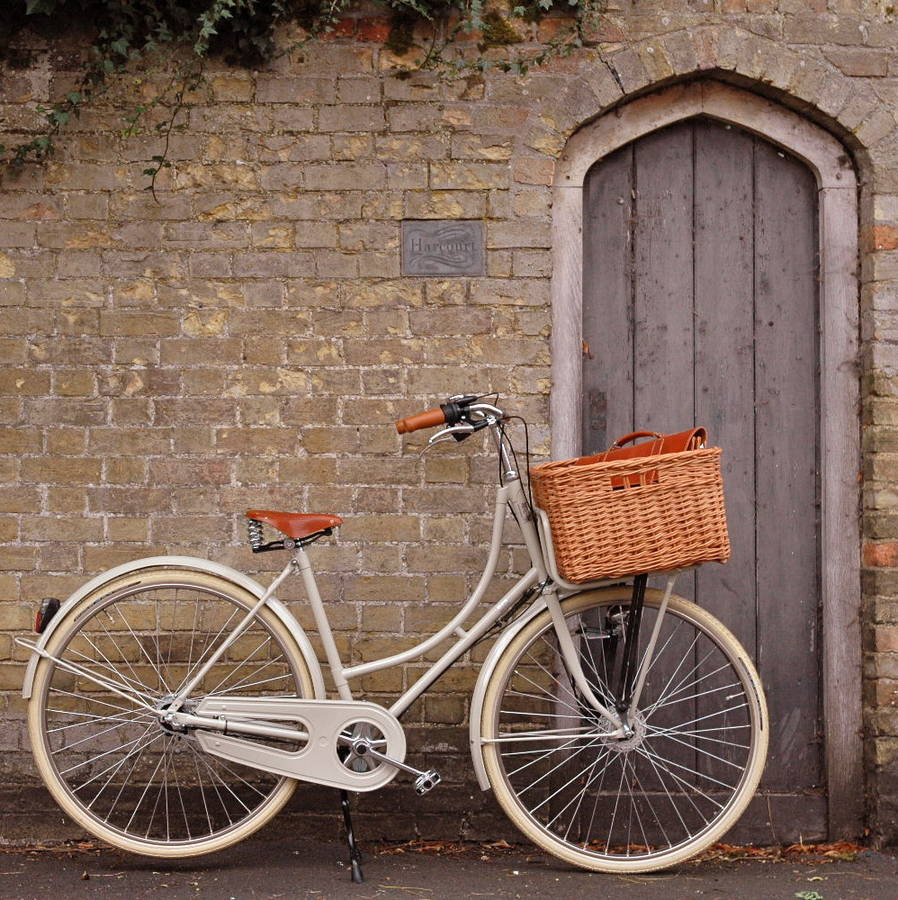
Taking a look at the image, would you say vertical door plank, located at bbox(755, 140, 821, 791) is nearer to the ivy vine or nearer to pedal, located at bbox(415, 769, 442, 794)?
the ivy vine

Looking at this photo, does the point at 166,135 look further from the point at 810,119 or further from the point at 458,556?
the point at 810,119

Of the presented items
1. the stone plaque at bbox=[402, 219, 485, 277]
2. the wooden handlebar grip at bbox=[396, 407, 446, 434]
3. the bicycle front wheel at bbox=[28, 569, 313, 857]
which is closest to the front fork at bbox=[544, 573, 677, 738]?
the wooden handlebar grip at bbox=[396, 407, 446, 434]

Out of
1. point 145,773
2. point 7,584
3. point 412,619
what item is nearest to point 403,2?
point 412,619

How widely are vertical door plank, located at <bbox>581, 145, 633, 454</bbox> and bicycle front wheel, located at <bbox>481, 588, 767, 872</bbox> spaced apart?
684mm

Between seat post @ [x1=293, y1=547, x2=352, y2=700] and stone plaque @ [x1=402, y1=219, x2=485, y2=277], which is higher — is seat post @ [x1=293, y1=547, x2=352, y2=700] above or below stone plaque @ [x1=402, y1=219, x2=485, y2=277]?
below

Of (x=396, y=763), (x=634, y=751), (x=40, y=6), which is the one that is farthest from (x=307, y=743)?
(x=40, y=6)

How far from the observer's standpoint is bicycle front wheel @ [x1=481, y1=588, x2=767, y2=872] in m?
3.30

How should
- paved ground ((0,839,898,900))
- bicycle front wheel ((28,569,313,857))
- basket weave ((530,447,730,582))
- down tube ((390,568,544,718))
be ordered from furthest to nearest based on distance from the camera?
bicycle front wheel ((28,569,313,857)), down tube ((390,568,544,718)), paved ground ((0,839,898,900)), basket weave ((530,447,730,582))

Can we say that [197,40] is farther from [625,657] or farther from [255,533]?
[625,657]

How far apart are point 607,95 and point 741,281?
2.66ft

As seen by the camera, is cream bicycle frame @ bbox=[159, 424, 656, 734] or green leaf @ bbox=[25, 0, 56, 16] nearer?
cream bicycle frame @ bbox=[159, 424, 656, 734]

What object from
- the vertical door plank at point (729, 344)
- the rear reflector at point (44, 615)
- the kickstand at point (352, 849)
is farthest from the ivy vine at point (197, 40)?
the kickstand at point (352, 849)

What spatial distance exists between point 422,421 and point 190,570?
2.78 feet

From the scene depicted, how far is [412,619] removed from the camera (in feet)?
12.2
